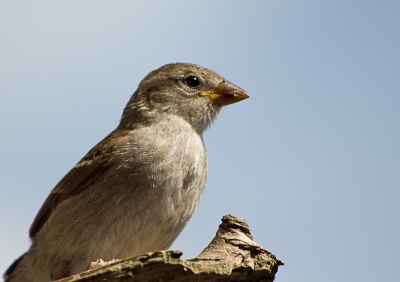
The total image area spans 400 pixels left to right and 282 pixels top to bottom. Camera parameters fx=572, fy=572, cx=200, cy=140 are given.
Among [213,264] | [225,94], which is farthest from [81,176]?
[213,264]

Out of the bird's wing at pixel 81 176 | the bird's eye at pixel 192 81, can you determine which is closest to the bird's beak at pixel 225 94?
the bird's eye at pixel 192 81

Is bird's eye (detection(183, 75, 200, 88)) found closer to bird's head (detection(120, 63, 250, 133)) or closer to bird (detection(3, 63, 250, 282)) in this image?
bird's head (detection(120, 63, 250, 133))

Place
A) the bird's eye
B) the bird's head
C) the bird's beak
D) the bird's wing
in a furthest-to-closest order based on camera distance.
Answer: the bird's eye, the bird's beak, the bird's head, the bird's wing

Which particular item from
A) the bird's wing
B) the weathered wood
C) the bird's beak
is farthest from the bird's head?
the weathered wood

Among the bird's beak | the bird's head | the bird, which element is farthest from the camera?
the bird's beak

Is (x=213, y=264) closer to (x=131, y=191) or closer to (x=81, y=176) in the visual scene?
(x=131, y=191)

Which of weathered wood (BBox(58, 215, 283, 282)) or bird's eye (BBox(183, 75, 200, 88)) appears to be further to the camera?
bird's eye (BBox(183, 75, 200, 88))

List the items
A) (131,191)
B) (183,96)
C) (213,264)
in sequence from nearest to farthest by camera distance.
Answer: (213,264), (131,191), (183,96)
